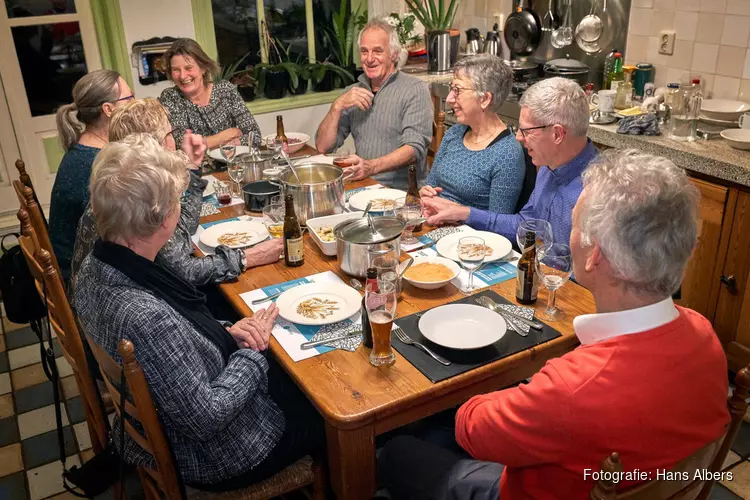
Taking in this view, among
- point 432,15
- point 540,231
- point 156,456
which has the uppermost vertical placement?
point 432,15

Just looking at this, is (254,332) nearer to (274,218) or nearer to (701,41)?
(274,218)

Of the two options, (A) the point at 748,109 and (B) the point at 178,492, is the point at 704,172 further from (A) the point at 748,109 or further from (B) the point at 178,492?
(B) the point at 178,492

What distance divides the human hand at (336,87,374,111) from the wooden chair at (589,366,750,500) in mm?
2251

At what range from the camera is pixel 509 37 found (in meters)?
4.13

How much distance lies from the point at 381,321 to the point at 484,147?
4.14 ft

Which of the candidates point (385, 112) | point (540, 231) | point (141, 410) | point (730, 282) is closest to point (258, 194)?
point (385, 112)

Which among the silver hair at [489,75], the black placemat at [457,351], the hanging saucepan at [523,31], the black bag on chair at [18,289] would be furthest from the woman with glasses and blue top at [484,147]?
the hanging saucepan at [523,31]

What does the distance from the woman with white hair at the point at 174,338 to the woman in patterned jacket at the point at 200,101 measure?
171 centimetres

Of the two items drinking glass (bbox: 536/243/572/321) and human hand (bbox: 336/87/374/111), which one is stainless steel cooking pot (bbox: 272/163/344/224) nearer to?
drinking glass (bbox: 536/243/572/321)

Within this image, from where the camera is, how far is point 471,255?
1.82m

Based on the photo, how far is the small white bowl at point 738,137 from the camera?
102 inches

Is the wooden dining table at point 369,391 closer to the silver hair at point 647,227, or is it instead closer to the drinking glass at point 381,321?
the drinking glass at point 381,321

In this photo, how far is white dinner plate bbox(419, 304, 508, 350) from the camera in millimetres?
1534

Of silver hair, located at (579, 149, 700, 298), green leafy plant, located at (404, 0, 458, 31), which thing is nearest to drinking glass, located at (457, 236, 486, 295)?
silver hair, located at (579, 149, 700, 298)
